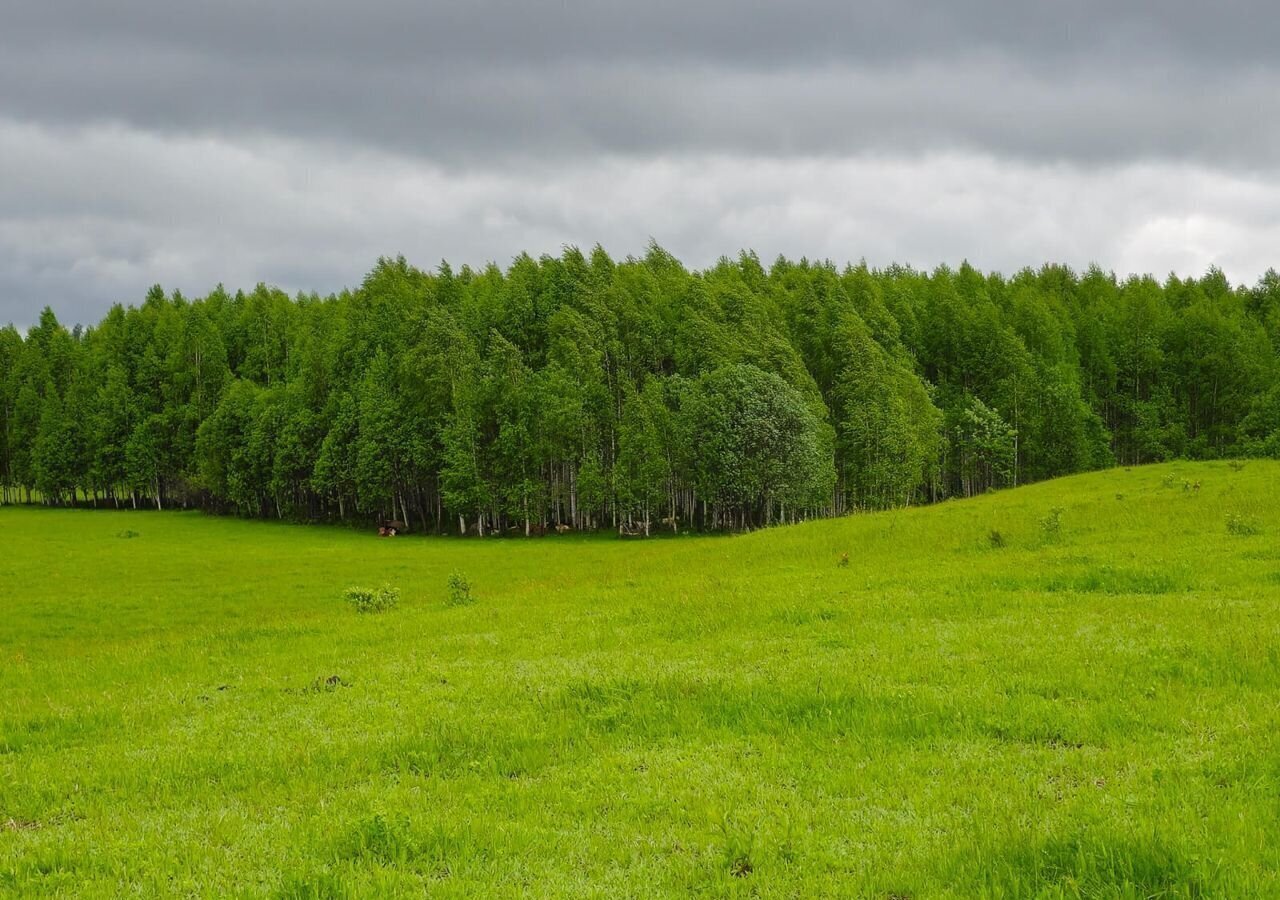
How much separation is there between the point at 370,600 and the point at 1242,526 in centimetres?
2991

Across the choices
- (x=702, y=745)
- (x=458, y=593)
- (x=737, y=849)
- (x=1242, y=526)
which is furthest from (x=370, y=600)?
(x=1242, y=526)

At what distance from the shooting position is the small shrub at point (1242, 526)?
28.7m

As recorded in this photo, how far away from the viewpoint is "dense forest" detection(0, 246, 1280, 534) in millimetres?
94062

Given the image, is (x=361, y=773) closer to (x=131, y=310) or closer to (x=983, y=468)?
(x=983, y=468)

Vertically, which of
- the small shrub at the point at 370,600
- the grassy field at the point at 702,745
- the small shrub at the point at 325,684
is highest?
the grassy field at the point at 702,745

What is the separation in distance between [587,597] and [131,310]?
6382 inches

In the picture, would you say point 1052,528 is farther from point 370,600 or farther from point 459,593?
point 370,600

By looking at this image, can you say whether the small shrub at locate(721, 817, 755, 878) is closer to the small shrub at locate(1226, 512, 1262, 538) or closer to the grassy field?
the grassy field

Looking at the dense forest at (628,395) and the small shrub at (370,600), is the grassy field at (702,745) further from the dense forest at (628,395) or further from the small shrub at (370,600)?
the dense forest at (628,395)

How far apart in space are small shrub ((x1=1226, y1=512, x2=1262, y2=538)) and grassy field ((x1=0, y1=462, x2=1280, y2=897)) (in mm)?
1942

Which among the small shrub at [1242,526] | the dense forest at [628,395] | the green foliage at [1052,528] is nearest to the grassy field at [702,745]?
the small shrub at [1242,526]

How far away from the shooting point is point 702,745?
1177 cm

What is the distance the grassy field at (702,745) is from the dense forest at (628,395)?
215 feet

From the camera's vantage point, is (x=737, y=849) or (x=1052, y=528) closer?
A: (x=737, y=849)
